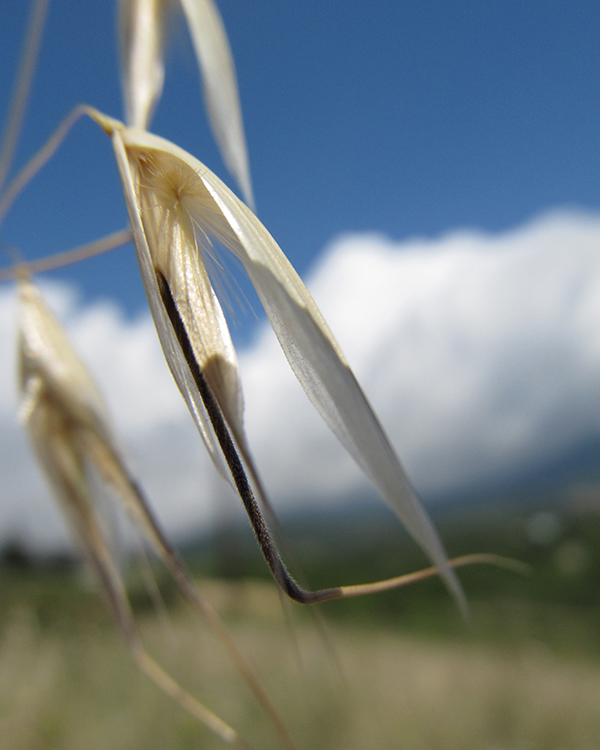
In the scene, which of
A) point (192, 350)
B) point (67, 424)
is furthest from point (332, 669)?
point (192, 350)

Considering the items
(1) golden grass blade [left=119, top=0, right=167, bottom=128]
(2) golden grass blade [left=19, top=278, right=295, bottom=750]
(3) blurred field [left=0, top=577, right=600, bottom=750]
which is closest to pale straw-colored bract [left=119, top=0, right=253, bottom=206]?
(1) golden grass blade [left=119, top=0, right=167, bottom=128]

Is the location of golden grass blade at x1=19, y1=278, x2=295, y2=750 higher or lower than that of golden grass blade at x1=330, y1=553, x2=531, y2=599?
higher

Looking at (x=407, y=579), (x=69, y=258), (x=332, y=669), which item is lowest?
(x=332, y=669)

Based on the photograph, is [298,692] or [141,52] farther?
[298,692]

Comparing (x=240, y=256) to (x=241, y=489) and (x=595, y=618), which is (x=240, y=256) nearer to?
(x=241, y=489)

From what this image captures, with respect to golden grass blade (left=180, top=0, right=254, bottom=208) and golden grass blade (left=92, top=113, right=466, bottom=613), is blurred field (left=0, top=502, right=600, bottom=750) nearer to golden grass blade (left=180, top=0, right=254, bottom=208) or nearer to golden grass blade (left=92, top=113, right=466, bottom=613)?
golden grass blade (left=92, top=113, right=466, bottom=613)

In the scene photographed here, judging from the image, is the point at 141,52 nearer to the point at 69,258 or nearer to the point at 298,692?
the point at 69,258

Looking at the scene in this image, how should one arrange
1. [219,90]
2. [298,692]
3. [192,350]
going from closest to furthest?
[192,350], [219,90], [298,692]

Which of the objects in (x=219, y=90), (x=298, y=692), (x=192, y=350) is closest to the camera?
(x=192, y=350)
